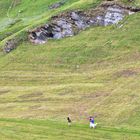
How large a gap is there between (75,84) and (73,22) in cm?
3498

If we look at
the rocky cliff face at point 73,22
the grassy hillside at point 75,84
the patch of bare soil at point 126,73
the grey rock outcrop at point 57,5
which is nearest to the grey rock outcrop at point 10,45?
the grassy hillside at point 75,84

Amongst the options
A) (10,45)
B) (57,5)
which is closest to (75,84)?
(10,45)

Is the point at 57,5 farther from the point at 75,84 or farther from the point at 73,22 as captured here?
the point at 75,84

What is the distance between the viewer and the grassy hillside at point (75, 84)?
240ft

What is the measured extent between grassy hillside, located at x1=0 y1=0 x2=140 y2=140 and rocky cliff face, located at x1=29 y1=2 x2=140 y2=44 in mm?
2638

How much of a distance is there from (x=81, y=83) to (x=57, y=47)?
25.5 m

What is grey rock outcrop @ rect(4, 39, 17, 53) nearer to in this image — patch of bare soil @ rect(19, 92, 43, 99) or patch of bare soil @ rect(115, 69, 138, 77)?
patch of bare soil @ rect(19, 92, 43, 99)

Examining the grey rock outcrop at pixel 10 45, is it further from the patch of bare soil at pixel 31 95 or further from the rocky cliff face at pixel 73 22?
the patch of bare soil at pixel 31 95

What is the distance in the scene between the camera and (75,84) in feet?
324

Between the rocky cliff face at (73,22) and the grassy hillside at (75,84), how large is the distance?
8.65ft

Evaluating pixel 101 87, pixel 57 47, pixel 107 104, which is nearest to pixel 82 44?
pixel 57 47

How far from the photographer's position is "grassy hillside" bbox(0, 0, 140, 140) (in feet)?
240

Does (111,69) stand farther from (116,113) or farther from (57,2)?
(57,2)

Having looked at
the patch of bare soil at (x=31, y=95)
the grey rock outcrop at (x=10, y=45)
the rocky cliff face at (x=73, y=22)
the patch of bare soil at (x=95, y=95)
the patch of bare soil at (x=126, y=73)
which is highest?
the rocky cliff face at (x=73, y=22)
